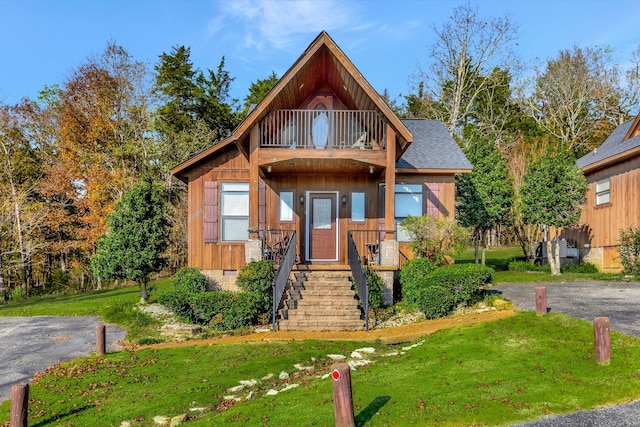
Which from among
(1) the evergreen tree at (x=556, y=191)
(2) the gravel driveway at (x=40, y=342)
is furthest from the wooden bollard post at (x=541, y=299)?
(2) the gravel driveway at (x=40, y=342)

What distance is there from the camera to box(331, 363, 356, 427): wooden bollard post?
599 cm

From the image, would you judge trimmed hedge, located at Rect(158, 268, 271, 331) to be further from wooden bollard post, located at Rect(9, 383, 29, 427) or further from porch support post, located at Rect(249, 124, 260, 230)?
wooden bollard post, located at Rect(9, 383, 29, 427)

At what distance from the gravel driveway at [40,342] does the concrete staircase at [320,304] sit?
171 inches

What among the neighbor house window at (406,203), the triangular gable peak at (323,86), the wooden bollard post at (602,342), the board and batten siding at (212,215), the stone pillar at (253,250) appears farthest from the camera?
the neighbor house window at (406,203)

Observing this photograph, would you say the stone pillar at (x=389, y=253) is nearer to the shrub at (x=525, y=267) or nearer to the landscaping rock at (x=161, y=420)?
the landscaping rock at (x=161, y=420)

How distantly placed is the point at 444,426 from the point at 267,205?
38.0ft

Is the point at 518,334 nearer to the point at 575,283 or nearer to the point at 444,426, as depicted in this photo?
the point at 444,426

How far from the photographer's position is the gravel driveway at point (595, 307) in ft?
19.8

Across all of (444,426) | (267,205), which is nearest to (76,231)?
(267,205)

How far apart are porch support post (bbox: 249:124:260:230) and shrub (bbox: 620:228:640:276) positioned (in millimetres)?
14292

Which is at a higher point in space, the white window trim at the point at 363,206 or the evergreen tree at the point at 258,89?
the evergreen tree at the point at 258,89

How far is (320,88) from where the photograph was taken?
1638 centimetres

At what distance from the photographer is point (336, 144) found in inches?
622

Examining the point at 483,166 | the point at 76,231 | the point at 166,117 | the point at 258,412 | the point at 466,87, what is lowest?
the point at 258,412
